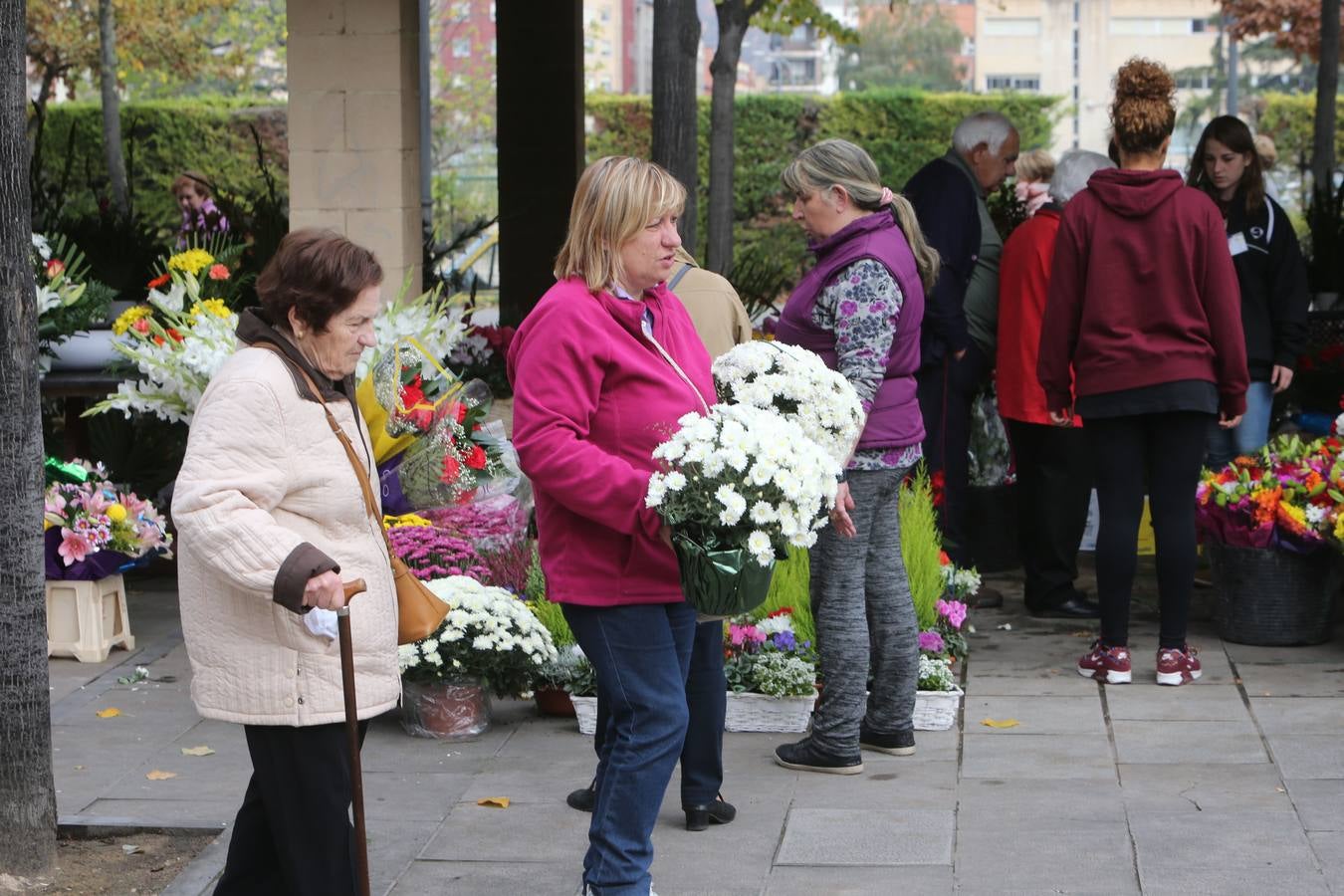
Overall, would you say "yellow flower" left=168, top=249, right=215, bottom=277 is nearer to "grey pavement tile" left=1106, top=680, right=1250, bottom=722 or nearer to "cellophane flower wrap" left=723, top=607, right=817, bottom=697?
"cellophane flower wrap" left=723, top=607, right=817, bottom=697

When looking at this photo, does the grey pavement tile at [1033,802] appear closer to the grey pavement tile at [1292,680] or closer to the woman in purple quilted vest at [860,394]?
the woman in purple quilted vest at [860,394]

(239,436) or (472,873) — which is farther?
(472,873)

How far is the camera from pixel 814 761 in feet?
16.8

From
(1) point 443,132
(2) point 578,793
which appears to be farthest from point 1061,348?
(1) point 443,132

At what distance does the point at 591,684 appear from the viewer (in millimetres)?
5582

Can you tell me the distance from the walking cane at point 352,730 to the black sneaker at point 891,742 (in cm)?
218

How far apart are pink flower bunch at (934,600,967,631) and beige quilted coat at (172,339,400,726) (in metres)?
2.95

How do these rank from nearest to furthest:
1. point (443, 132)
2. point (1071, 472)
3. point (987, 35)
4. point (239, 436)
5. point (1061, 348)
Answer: point (239, 436) < point (1061, 348) < point (1071, 472) < point (443, 132) < point (987, 35)

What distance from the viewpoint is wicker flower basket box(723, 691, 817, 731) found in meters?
5.52

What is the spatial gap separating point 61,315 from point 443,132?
79.6ft

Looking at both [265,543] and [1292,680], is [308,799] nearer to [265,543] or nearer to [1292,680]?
[265,543]

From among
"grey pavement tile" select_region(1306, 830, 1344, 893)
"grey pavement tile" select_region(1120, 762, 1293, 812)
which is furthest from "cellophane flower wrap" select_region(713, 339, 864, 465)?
"grey pavement tile" select_region(1306, 830, 1344, 893)

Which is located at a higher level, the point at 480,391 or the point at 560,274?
the point at 560,274

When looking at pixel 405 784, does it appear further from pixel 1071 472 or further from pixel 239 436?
pixel 1071 472
